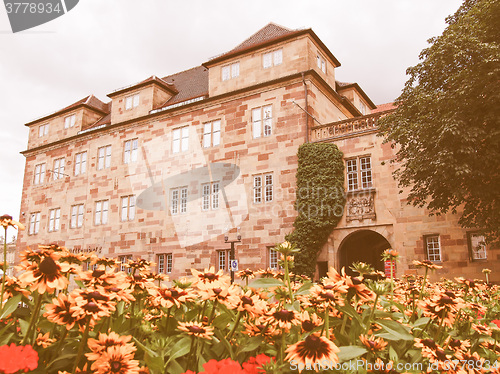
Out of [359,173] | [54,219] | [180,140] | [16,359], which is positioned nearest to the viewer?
[16,359]

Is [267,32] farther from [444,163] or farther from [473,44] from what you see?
[444,163]

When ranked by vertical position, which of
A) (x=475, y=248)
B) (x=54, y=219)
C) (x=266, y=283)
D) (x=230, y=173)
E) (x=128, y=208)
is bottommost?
(x=266, y=283)

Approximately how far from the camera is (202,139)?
25.9m

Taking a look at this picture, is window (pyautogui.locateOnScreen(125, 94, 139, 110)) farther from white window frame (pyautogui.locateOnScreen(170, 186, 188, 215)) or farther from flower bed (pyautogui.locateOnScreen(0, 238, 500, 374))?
flower bed (pyautogui.locateOnScreen(0, 238, 500, 374))

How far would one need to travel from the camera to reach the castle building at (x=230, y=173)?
778 inches

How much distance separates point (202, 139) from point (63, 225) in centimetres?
1335

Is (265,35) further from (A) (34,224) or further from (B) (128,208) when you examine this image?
(A) (34,224)

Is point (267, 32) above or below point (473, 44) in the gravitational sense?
above

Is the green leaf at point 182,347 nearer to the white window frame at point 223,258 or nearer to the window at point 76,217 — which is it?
the white window frame at point 223,258

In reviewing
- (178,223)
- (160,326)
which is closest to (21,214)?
(178,223)

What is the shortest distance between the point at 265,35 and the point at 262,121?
253 inches

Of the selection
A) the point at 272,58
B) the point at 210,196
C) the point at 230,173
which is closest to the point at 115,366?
the point at 230,173

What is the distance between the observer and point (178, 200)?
26.1 m

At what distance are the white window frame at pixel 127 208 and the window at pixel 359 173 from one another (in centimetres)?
1449
